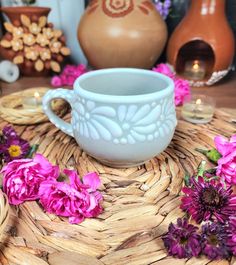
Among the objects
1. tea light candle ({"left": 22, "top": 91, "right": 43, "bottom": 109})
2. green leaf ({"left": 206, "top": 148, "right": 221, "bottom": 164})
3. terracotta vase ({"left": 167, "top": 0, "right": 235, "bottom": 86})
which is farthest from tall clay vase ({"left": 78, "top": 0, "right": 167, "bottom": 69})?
green leaf ({"left": 206, "top": 148, "right": 221, "bottom": 164})

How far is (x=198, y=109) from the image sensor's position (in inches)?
16.6

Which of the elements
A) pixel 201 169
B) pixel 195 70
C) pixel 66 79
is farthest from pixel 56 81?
pixel 201 169

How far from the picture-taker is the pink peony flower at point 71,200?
0.81 feet

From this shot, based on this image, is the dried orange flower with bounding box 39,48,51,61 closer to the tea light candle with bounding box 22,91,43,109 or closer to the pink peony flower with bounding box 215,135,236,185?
the tea light candle with bounding box 22,91,43,109

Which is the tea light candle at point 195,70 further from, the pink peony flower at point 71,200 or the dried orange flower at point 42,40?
the pink peony flower at point 71,200

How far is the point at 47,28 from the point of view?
0.58m

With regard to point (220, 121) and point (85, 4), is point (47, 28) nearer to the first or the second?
point (85, 4)

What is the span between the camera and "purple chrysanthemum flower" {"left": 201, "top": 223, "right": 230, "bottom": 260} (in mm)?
210

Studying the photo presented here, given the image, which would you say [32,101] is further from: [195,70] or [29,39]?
[195,70]

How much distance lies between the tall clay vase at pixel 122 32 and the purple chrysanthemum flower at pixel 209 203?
317 mm

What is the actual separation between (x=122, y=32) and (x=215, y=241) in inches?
14.3

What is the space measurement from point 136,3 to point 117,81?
23 cm

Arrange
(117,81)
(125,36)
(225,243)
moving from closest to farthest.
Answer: (225,243) → (117,81) → (125,36)

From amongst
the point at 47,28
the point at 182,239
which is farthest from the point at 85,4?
the point at 182,239
